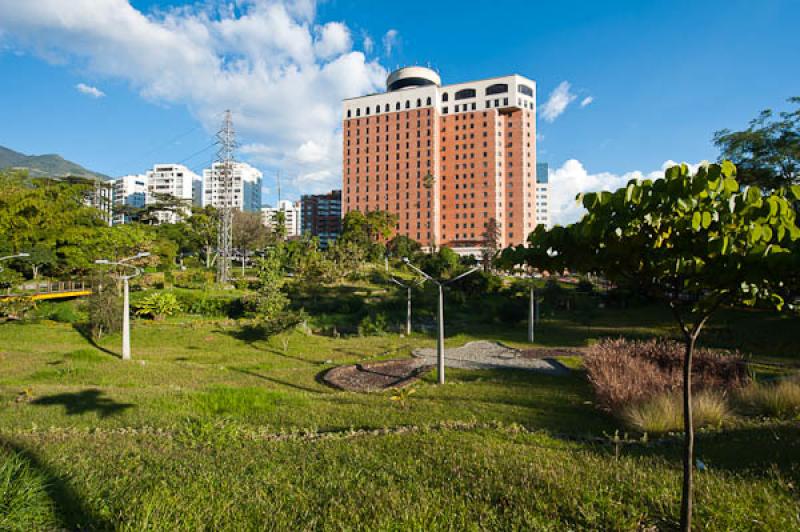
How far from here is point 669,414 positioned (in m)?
8.82

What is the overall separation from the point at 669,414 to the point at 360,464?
6.91m

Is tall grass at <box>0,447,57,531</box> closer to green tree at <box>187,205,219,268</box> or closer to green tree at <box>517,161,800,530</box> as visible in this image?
green tree at <box>517,161,800,530</box>

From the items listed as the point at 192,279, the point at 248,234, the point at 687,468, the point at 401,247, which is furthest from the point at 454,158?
the point at 687,468

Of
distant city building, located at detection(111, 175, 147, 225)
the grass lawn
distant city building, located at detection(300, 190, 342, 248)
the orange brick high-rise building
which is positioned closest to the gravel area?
the grass lawn

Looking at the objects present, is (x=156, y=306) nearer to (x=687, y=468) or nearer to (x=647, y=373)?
(x=647, y=373)

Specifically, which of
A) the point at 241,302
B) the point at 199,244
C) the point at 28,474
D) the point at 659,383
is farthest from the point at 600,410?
the point at 199,244

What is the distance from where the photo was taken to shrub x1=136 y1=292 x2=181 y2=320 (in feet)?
115

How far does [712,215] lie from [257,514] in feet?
18.6

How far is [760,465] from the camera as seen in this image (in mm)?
6035

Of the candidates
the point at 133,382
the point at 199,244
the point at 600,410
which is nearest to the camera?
the point at 600,410

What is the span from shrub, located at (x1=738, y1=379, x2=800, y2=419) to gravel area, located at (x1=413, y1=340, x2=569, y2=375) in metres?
7.24

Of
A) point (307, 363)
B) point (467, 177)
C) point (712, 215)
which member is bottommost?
point (307, 363)

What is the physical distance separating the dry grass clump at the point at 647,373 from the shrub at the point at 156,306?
34288 millimetres

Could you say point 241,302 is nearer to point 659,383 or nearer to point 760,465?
point 659,383
